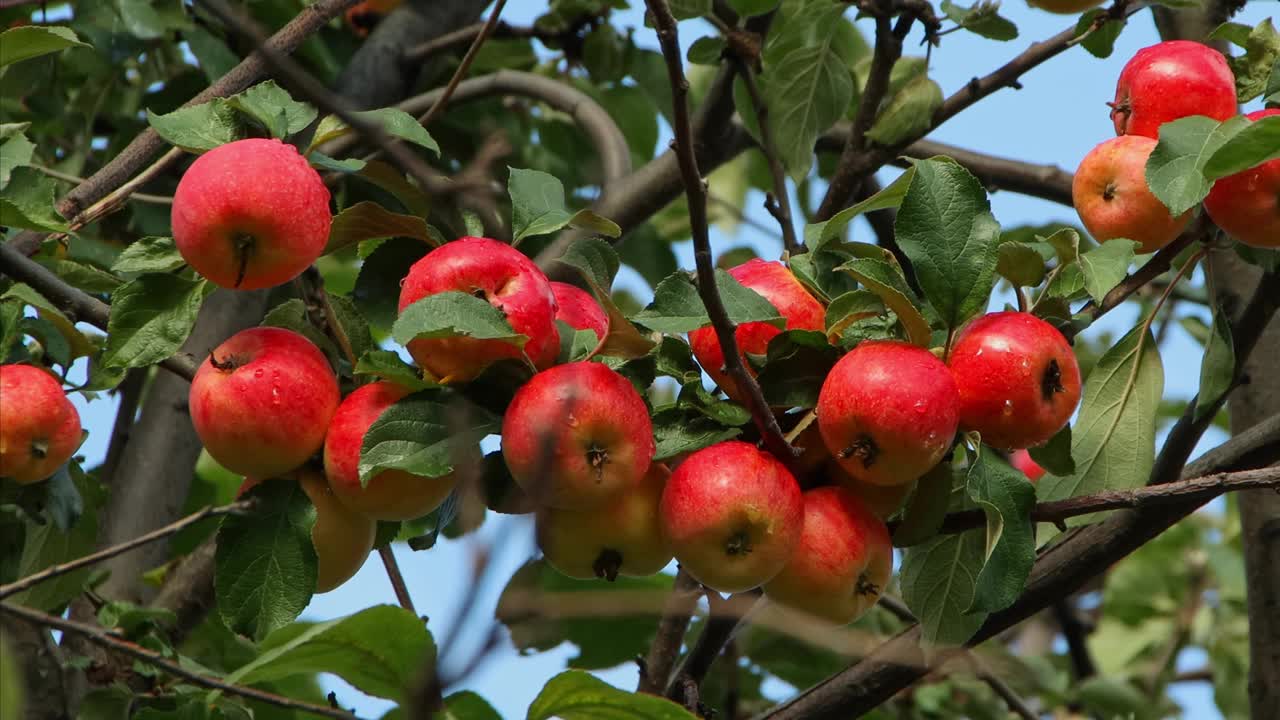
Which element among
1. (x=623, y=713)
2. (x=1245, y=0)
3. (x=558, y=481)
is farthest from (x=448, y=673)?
(x=1245, y=0)

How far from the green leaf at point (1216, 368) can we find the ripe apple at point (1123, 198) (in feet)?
0.39

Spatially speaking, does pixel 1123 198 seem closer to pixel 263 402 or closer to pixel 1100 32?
pixel 1100 32

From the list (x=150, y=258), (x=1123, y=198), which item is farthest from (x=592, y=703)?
(x=1123, y=198)

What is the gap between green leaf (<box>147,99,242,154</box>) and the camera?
121cm

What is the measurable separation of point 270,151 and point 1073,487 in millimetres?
808

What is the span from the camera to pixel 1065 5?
1628 millimetres

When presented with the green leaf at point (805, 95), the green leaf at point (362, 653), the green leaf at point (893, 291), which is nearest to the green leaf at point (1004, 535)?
the green leaf at point (893, 291)

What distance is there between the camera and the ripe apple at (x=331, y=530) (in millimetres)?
1233

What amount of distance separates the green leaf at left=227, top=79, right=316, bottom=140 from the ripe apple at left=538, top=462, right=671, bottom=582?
40cm

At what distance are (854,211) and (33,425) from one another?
74 cm

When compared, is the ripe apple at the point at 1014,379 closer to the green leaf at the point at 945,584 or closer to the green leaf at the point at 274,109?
the green leaf at the point at 945,584

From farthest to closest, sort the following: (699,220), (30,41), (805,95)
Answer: (805,95)
(30,41)
(699,220)

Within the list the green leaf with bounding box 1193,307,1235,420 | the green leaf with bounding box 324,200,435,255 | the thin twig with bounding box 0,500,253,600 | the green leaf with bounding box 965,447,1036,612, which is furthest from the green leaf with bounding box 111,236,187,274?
the green leaf with bounding box 1193,307,1235,420

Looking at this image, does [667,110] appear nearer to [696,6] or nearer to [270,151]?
[696,6]
